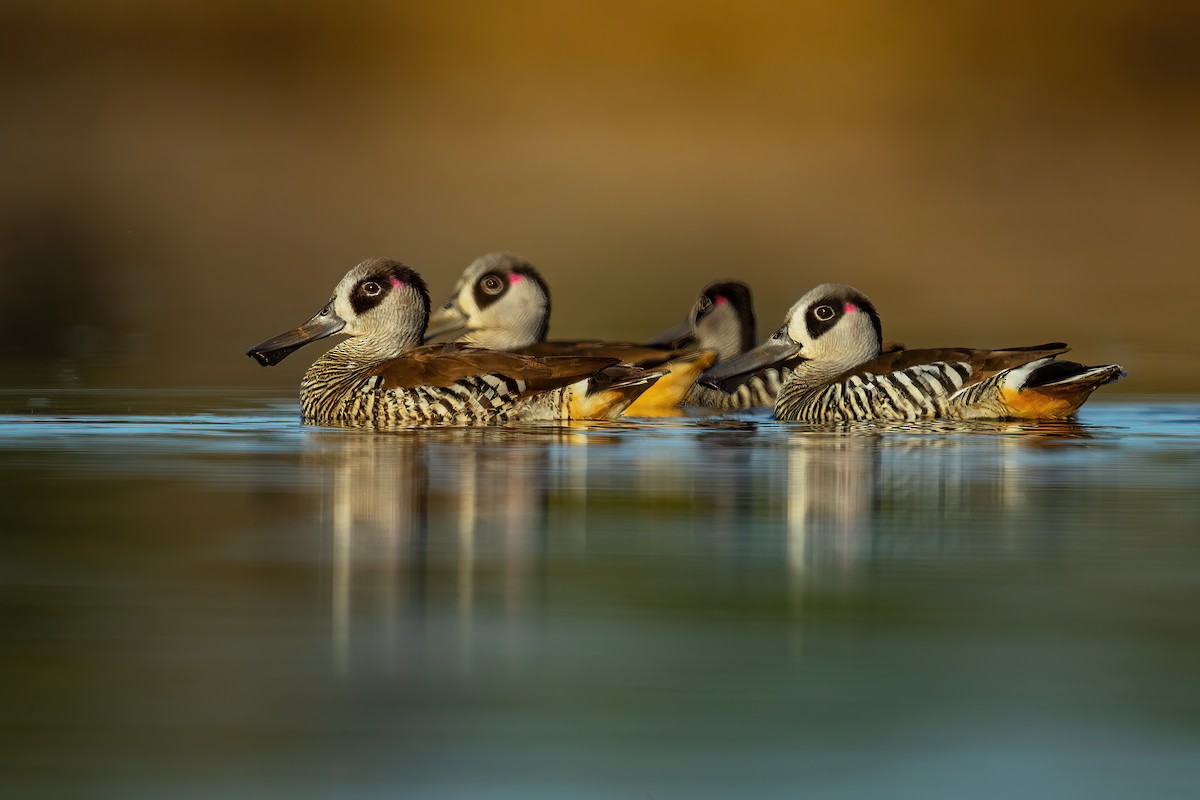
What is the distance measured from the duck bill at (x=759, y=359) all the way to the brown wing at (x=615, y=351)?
2.10 feet

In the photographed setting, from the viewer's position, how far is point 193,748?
3.95 meters

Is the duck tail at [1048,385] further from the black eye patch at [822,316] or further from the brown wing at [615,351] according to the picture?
the brown wing at [615,351]

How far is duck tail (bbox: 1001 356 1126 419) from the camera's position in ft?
36.1

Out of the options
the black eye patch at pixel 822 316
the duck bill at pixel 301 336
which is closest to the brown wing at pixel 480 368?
the duck bill at pixel 301 336

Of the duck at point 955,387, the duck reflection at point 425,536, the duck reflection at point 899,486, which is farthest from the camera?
the duck at point 955,387

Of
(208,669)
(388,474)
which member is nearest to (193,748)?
(208,669)

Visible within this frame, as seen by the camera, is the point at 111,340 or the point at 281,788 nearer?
the point at 281,788

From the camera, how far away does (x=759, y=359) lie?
42.5 feet

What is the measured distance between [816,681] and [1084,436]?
20.1ft

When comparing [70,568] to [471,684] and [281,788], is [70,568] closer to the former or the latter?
[471,684]

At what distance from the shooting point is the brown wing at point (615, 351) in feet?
38.2

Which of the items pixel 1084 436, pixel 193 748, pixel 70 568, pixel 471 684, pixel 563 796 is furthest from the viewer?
pixel 1084 436

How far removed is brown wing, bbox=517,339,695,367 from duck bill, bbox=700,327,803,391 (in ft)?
2.10

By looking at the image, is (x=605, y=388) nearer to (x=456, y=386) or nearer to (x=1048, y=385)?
(x=456, y=386)
